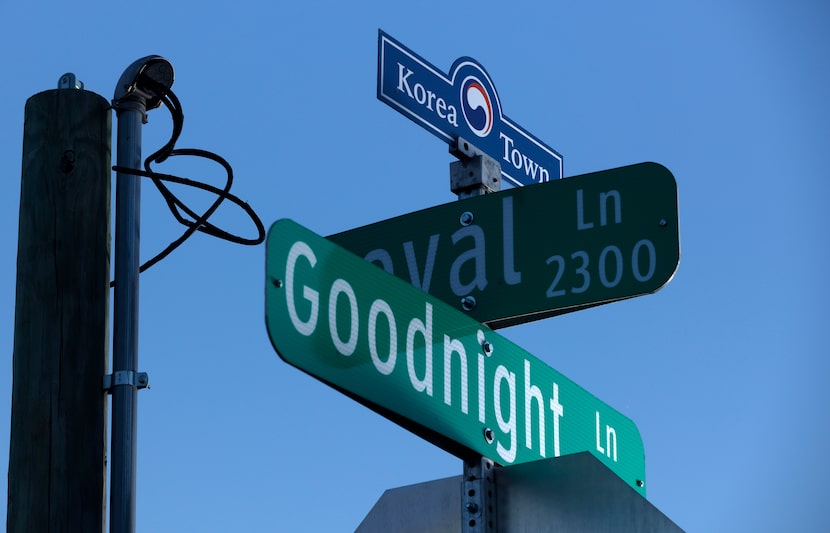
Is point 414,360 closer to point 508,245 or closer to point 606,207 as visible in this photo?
point 508,245

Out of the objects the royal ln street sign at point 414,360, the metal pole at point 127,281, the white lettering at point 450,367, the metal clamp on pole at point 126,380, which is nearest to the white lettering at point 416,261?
the royal ln street sign at point 414,360

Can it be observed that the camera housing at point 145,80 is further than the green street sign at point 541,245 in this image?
No

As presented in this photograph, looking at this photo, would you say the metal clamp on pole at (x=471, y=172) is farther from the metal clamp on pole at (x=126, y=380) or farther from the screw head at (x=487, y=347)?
the metal clamp on pole at (x=126, y=380)

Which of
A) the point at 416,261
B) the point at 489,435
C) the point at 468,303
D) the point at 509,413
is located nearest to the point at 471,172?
the point at 416,261

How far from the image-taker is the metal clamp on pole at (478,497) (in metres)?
3.89

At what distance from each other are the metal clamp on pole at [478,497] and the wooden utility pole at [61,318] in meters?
0.98

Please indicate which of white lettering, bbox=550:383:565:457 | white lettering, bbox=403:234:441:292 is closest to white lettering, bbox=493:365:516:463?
white lettering, bbox=550:383:565:457

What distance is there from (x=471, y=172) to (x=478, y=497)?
60.9 inches

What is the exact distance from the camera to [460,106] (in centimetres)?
533

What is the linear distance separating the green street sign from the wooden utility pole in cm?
111

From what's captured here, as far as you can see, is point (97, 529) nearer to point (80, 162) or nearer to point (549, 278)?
point (80, 162)

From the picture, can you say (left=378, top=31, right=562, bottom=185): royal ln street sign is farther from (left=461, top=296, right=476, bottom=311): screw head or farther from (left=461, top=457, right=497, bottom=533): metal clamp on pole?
(left=461, top=457, right=497, bottom=533): metal clamp on pole

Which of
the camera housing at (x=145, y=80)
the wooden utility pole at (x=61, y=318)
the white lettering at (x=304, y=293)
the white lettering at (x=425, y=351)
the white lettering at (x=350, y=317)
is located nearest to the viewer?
the white lettering at (x=304, y=293)

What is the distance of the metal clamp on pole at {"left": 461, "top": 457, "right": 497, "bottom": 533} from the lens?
3.89 metres
